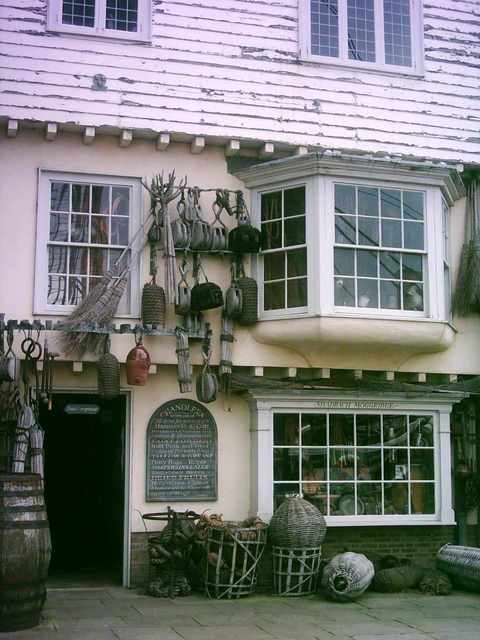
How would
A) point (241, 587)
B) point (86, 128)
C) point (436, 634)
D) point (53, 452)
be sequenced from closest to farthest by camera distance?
point (436, 634) → point (241, 587) → point (86, 128) → point (53, 452)

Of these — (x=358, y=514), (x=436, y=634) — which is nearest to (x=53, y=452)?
(x=358, y=514)

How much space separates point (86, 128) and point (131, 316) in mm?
2398

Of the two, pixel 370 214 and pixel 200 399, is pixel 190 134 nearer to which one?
pixel 370 214

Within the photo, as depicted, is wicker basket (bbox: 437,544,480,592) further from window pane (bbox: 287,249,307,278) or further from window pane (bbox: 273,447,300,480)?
window pane (bbox: 287,249,307,278)

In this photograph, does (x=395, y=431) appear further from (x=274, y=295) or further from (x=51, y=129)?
(x=51, y=129)

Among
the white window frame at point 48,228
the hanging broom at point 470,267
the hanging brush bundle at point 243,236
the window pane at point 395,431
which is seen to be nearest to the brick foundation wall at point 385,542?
the window pane at point 395,431

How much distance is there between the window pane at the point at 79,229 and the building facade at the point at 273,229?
0.12ft

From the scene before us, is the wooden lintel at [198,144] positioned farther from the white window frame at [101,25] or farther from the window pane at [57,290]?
the window pane at [57,290]

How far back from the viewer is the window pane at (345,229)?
11.2 m

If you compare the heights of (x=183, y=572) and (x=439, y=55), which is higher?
(x=439, y=55)

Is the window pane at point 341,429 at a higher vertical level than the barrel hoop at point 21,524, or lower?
higher

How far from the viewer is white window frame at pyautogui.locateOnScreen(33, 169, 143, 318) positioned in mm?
10633

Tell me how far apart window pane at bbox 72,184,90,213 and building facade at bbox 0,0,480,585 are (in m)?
0.03

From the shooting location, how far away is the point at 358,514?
11305mm
